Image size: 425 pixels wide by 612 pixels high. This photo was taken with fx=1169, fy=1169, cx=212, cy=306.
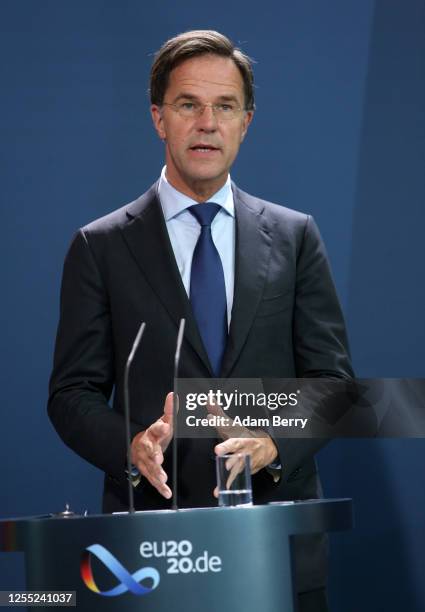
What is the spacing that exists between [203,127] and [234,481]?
929mm

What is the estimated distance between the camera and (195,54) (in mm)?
2658

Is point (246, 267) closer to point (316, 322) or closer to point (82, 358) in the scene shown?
point (316, 322)

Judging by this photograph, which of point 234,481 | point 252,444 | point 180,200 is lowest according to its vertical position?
point 234,481

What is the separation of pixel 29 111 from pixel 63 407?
1.07 metres

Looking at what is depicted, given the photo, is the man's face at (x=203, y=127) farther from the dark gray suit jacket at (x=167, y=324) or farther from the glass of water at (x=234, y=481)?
the glass of water at (x=234, y=481)

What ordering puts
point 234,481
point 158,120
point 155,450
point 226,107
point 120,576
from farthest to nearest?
1. point 158,120
2. point 226,107
3. point 155,450
4. point 234,481
5. point 120,576

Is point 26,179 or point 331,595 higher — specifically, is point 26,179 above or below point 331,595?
above

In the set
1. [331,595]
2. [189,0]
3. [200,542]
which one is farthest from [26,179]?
[200,542]

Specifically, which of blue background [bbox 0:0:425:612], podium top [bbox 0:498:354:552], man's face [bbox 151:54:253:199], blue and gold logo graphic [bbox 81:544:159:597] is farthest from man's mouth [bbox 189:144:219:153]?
blue and gold logo graphic [bbox 81:544:159:597]

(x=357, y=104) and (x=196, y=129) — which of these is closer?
(x=196, y=129)

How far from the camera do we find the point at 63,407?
244 centimetres

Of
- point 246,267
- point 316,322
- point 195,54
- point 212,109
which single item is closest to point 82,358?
point 246,267

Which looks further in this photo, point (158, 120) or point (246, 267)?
point (158, 120)

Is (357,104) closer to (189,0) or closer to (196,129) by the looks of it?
(189,0)
